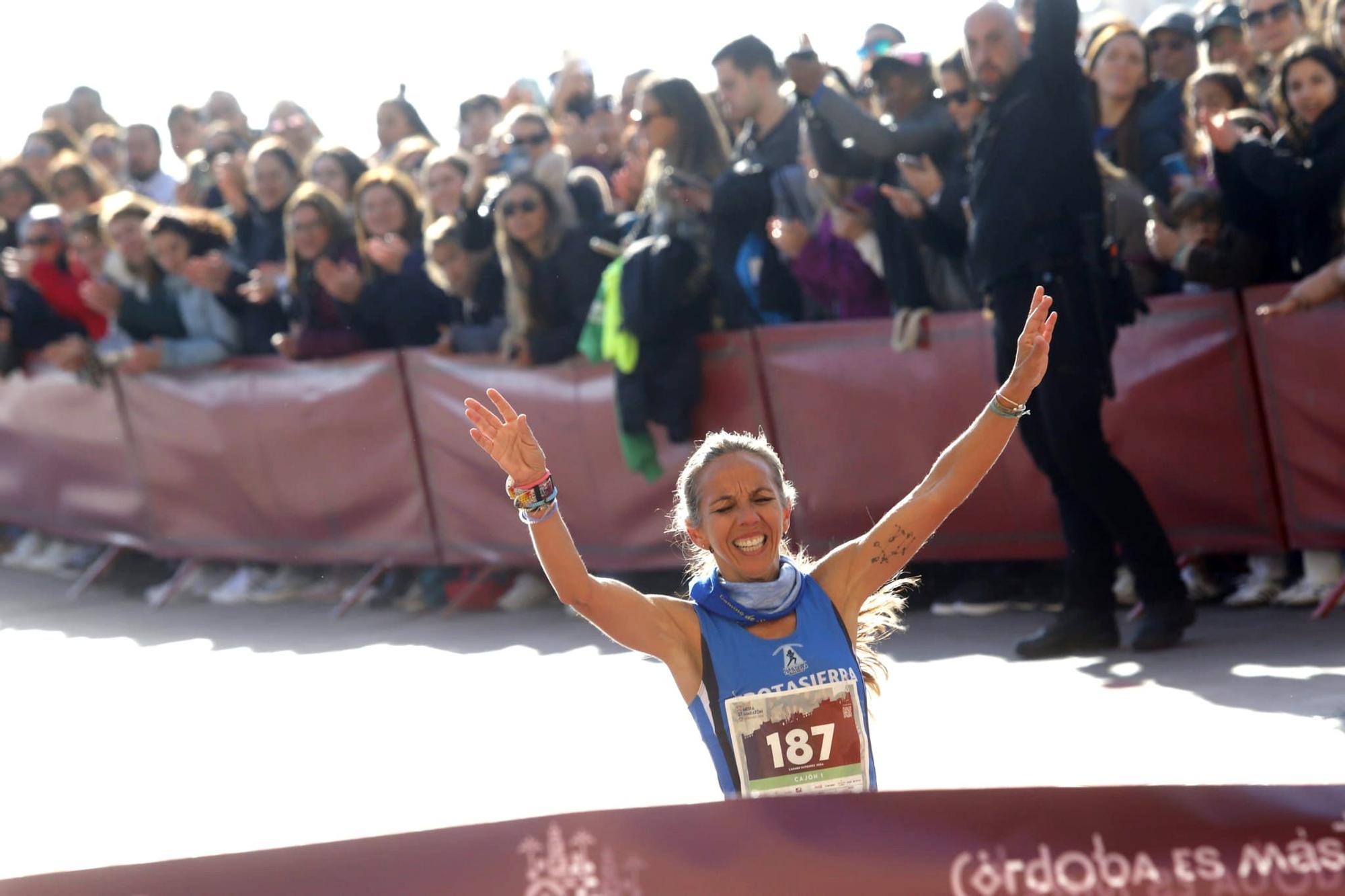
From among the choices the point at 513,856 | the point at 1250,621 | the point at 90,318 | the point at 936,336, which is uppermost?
the point at 90,318

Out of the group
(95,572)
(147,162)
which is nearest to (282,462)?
(95,572)

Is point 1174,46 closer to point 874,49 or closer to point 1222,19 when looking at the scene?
point 1222,19

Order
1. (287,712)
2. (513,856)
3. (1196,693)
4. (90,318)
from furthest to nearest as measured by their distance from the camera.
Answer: (90,318)
(287,712)
(1196,693)
(513,856)

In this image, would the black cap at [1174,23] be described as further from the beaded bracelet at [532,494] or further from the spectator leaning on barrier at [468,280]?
the beaded bracelet at [532,494]

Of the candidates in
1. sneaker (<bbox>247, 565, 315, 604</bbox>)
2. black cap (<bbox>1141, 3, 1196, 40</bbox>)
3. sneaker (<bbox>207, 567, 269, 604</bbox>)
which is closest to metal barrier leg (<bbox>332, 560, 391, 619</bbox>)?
sneaker (<bbox>247, 565, 315, 604</bbox>)

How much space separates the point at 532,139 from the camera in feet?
35.8

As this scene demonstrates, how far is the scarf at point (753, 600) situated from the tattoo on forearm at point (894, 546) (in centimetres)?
22

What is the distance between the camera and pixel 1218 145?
775cm

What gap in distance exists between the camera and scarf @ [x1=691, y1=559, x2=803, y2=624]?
405 cm

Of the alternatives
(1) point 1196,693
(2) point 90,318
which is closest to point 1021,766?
(1) point 1196,693

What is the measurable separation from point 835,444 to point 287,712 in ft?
9.12

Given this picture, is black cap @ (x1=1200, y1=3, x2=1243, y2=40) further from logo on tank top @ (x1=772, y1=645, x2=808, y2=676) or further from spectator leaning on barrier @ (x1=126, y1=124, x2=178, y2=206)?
spectator leaning on barrier @ (x1=126, y1=124, x2=178, y2=206)

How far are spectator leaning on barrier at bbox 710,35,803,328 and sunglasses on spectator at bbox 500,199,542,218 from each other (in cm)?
103

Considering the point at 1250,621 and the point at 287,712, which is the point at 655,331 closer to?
the point at 287,712
